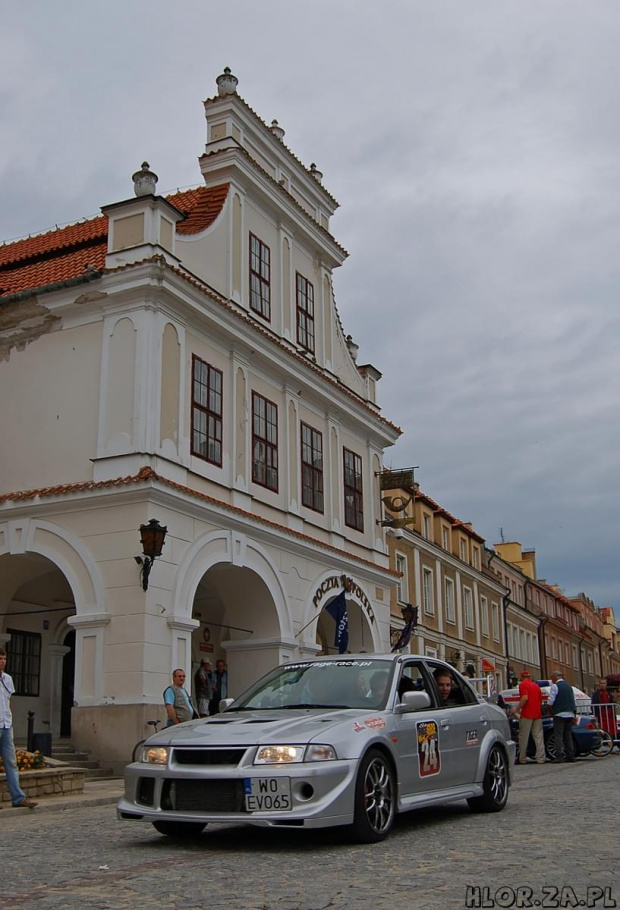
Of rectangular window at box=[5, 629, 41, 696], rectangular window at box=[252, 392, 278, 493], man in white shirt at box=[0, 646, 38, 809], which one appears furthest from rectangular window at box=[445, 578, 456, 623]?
man in white shirt at box=[0, 646, 38, 809]

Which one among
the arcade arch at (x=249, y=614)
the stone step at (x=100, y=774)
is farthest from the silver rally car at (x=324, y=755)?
the arcade arch at (x=249, y=614)

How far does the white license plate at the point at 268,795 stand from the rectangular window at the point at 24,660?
47.0 ft

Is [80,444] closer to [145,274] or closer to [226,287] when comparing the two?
[145,274]

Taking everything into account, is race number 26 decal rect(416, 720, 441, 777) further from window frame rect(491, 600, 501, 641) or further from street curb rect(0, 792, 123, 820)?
window frame rect(491, 600, 501, 641)

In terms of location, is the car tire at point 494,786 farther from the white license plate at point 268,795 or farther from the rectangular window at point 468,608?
the rectangular window at point 468,608

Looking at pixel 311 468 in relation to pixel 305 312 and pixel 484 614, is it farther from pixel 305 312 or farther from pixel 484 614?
pixel 484 614

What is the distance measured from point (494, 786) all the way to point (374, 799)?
8.26 feet

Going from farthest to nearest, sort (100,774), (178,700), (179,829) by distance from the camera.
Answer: (100,774) < (178,700) < (179,829)

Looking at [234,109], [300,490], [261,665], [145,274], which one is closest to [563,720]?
[261,665]

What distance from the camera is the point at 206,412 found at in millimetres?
20281

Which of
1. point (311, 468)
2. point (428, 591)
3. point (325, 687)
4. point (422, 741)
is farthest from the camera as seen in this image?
point (428, 591)

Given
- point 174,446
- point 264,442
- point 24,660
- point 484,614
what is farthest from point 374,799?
point 484,614

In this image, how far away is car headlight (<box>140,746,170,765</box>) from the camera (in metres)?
7.83

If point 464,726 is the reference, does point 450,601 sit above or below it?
above
